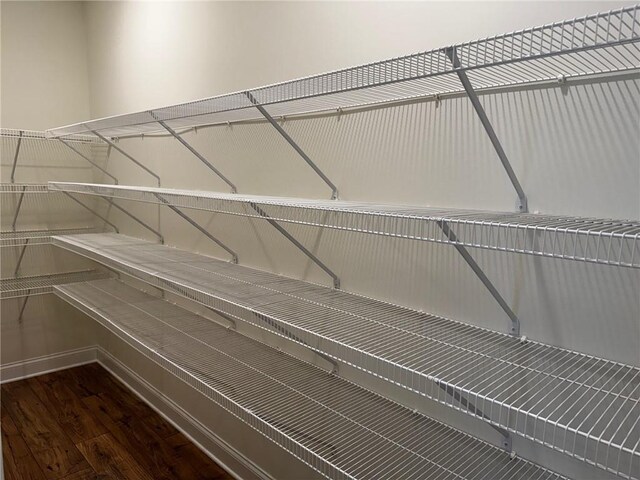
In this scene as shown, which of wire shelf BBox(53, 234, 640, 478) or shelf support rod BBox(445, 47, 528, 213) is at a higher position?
shelf support rod BBox(445, 47, 528, 213)

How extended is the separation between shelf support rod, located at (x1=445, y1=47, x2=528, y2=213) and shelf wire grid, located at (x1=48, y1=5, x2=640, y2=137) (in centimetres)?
1

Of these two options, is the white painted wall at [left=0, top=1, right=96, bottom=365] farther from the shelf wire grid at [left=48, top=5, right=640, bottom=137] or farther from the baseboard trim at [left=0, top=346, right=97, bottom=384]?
the shelf wire grid at [left=48, top=5, right=640, bottom=137]

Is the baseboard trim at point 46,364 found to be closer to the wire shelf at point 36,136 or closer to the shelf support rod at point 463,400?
the wire shelf at point 36,136

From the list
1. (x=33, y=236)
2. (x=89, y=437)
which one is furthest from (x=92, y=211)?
(x=89, y=437)

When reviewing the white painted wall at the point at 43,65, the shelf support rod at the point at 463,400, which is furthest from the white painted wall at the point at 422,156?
the white painted wall at the point at 43,65

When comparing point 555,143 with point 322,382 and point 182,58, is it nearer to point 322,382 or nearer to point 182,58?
point 322,382

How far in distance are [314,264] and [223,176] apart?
0.57 metres

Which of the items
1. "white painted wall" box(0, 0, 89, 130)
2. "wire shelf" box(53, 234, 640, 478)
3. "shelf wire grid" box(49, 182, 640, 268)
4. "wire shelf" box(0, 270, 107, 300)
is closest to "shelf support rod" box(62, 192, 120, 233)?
"wire shelf" box(0, 270, 107, 300)

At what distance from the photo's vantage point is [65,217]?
10.3 feet

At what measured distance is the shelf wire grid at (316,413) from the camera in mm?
1124

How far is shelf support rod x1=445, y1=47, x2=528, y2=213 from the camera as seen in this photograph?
0.83 m

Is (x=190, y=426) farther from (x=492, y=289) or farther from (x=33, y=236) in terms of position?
(x=492, y=289)

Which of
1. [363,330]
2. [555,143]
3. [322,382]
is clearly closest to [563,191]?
[555,143]

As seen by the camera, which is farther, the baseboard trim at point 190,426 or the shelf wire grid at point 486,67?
the baseboard trim at point 190,426
